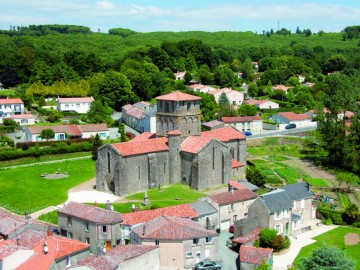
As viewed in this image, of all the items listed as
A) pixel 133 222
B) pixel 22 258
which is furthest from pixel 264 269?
pixel 22 258

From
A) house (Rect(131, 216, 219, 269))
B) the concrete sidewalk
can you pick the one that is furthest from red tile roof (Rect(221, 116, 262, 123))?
house (Rect(131, 216, 219, 269))

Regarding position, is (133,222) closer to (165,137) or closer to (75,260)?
(75,260)

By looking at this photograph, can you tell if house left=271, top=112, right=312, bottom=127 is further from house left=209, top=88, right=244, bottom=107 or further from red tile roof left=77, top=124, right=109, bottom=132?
red tile roof left=77, top=124, right=109, bottom=132

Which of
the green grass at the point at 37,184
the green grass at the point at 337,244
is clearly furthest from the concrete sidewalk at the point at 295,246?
the green grass at the point at 37,184

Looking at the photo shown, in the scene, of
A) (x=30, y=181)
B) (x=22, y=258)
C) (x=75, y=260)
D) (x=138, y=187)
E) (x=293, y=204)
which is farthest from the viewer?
(x=30, y=181)

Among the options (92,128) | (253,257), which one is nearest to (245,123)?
(92,128)

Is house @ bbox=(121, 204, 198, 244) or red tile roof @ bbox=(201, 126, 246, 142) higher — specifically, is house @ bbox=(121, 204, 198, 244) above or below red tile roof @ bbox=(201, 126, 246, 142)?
below

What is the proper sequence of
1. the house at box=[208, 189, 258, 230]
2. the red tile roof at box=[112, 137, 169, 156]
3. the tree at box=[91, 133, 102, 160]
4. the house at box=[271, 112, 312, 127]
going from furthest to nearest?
the house at box=[271, 112, 312, 127] → the tree at box=[91, 133, 102, 160] → the red tile roof at box=[112, 137, 169, 156] → the house at box=[208, 189, 258, 230]
